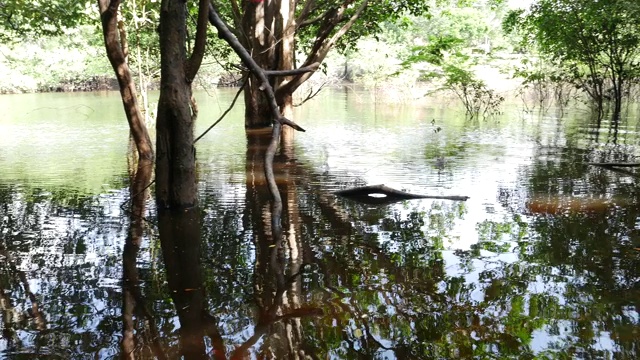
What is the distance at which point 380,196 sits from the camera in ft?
28.4

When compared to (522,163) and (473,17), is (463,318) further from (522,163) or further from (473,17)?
(473,17)

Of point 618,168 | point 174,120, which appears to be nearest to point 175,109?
point 174,120

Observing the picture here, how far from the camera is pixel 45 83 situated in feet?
163

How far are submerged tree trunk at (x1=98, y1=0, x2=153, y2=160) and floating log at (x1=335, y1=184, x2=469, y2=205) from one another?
445 cm

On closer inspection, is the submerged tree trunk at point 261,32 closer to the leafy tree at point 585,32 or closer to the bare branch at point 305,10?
the bare branch at point 305,10

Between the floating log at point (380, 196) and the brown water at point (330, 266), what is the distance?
0.66 ft

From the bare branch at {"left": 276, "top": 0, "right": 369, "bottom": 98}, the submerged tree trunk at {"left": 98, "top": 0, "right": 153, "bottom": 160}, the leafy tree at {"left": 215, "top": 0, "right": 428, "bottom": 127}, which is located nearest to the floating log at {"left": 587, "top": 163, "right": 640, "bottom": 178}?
the bare branch at {"left": 276, "top": 0, "right": 369, "bottom": 98}

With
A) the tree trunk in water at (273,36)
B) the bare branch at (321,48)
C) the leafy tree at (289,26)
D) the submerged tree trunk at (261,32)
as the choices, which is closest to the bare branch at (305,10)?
the leafy tree at (289,26)

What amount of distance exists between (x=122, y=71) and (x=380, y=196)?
531 cm

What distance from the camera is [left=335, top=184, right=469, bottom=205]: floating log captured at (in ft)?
27.0

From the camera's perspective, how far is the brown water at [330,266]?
3882 mm

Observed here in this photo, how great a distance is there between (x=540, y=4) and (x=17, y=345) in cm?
2326

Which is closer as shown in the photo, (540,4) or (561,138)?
(561,138)

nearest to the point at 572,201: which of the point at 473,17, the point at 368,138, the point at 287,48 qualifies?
the point at 368,138
